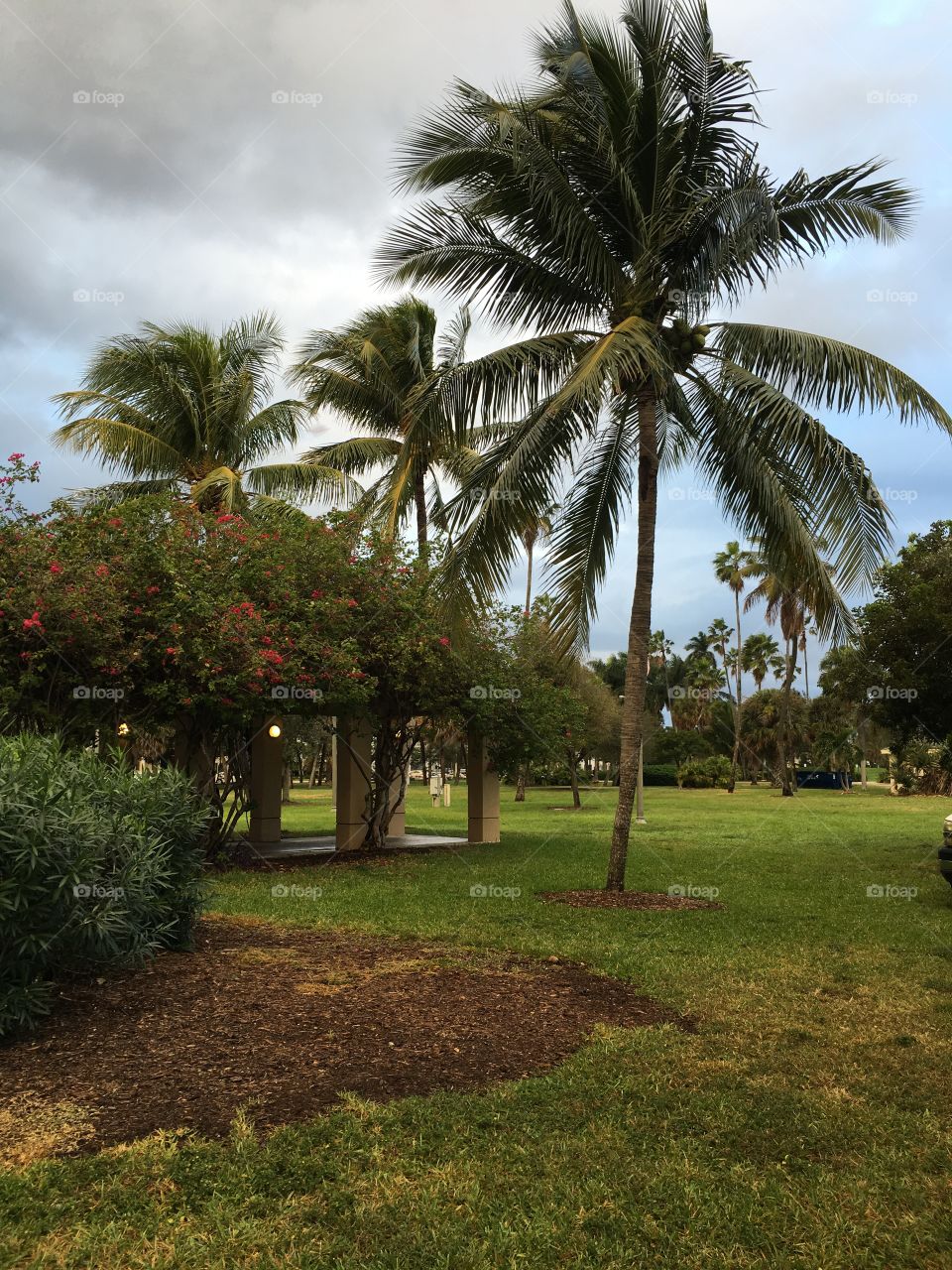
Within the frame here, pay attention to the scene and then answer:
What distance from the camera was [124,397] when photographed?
2183 cm

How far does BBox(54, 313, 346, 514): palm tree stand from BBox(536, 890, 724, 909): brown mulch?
36.6ft

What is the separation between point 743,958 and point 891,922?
3.16 m

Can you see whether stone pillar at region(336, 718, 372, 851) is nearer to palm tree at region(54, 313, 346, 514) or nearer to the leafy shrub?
palm tree at region(54, 313, 346, 514)

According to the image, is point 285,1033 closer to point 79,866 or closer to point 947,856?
point 79,866

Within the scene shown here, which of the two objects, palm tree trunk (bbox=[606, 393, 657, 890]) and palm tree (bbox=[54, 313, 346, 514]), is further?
palm tree (bbox=[54, 313, 346, 514])

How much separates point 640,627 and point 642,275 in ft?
14.0

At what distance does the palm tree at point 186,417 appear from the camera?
68.8 ft

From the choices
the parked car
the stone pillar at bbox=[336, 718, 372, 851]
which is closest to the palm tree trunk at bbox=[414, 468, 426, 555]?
the stone pillar at bbox=[336, 718, 372, 851]

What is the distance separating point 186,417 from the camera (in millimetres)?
21828

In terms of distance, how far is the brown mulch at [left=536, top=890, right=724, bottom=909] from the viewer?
39.8 feet

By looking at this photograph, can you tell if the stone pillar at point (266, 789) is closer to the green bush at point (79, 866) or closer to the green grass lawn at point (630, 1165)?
the green bush at point (79, 866)

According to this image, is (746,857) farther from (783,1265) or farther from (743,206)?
(783,1265)

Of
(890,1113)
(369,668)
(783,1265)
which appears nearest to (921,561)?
(369,668)

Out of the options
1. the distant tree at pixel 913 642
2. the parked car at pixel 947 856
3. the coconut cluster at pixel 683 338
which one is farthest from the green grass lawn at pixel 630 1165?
the distant tree at pixel 913 642
